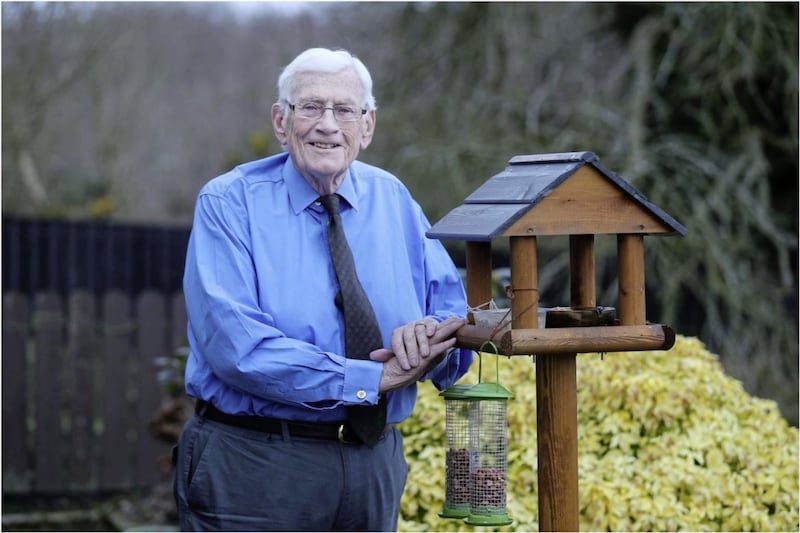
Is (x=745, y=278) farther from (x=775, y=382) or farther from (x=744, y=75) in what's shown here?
(x=744, y=75)

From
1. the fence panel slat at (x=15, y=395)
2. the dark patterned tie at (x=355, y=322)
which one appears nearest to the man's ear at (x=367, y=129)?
the dark patterned tie at (x=355, y=322)

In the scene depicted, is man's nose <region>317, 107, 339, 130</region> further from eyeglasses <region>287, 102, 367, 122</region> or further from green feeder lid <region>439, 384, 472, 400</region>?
green feeder lid <region>439, 384, 472, 400</region>

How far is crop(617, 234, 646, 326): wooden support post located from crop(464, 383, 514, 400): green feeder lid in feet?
1.18

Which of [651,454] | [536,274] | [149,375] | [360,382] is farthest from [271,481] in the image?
[149,375]

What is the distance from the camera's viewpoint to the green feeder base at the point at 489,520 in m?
2.64

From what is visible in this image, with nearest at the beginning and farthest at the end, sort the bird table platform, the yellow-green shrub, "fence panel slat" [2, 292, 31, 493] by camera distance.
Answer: the bird table platform
the yellow-green shrub
"fence panel slat" [2, 292, 31, 493]

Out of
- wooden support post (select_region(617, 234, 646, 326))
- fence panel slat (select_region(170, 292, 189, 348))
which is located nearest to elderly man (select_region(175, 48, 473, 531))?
wooden support post (select_region(617, 234, 646, 326))

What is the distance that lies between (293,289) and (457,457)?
2.20 feet

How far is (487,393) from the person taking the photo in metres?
2.61

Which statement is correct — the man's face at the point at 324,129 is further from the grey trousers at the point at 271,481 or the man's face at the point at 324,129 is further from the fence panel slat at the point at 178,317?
the fence panel slat at the point at 178,317

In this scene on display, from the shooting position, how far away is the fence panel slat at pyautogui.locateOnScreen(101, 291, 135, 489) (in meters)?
7.35

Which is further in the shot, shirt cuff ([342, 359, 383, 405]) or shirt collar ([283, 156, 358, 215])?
shirt collar ([283, 156, 358, 215])

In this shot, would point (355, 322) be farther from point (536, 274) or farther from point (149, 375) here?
point (149, 375)

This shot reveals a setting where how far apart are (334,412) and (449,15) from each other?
680cm
